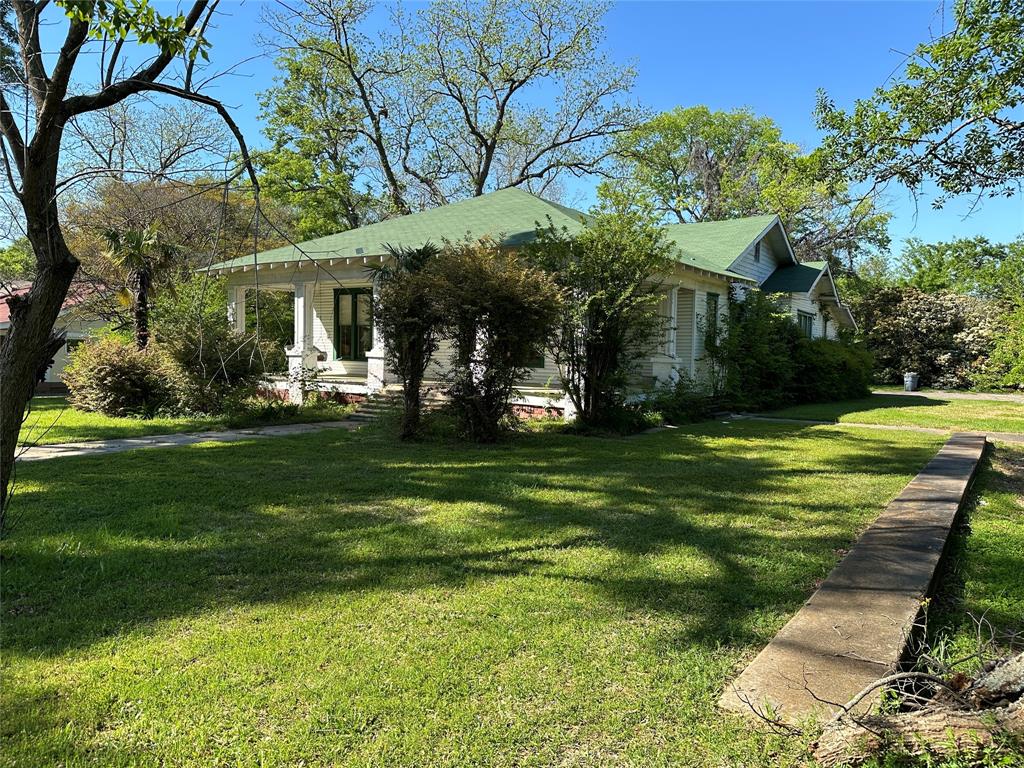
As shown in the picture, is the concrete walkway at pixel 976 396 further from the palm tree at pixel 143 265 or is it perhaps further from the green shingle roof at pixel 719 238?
the palm tree at pixel 143 265

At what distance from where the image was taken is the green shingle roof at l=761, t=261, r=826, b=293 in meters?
21.2

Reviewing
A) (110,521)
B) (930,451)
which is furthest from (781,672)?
(930,451)

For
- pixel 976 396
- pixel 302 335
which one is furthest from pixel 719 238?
pixel 302 335

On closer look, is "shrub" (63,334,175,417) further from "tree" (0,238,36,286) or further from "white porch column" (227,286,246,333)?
"white porch column" (227,286,246,333)

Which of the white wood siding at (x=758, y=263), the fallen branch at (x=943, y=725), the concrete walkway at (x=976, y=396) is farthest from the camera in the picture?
the concrete walkway at (x=976, y=396)

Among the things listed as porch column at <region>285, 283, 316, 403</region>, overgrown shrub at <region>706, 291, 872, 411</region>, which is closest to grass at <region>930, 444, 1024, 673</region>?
overgrown shrub at <region>706, 291, 872, 411</region>

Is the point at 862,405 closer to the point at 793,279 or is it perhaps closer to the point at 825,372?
the point at 825,372

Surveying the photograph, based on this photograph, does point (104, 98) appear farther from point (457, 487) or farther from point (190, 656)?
point (457, 487)

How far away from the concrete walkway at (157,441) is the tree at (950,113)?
874 centimetres

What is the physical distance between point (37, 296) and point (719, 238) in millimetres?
19692

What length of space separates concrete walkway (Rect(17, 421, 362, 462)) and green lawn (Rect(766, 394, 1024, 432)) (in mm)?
10559

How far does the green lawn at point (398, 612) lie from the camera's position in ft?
8.00

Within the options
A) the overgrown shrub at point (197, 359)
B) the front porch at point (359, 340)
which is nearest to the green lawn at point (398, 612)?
the overgrown shrub at point (197, 359)

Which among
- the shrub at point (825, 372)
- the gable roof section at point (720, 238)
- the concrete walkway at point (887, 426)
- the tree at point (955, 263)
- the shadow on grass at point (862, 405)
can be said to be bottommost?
the concrete walkway at point (887, 426)
